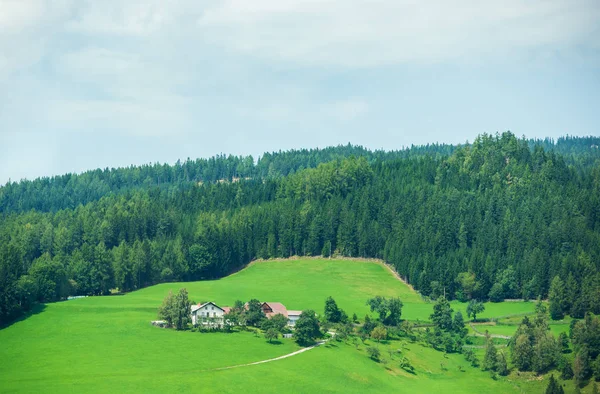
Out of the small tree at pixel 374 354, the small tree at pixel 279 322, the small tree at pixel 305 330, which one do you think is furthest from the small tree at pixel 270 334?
the small tree at pixel 374 354

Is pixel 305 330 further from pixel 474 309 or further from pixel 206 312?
pixel 474 309

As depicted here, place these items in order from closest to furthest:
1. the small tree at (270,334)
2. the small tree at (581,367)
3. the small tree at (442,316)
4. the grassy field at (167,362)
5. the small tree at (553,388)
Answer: the grassy field at (167,362)
the small tree at (553,388)
the small tree at (581,367)
the small tree at (270,334)
the small tree at (442,316)

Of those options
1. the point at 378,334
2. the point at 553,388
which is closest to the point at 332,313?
the point at 378,334

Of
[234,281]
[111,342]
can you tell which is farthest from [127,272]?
[111,342]

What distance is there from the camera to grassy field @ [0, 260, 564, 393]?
354 ft

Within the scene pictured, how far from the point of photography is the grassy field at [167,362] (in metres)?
108

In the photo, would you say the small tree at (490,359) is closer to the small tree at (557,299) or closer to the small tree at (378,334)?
the small tree at (378,334)

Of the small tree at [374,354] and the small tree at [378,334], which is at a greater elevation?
the small tree at [378,334]

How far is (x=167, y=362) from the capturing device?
116 m

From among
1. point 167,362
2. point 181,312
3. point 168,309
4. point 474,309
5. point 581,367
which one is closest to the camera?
point 167,362

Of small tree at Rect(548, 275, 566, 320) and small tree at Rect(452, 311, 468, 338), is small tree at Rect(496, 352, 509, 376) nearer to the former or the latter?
small tree at Rect(452, 311, 468, 338)

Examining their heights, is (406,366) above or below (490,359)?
below

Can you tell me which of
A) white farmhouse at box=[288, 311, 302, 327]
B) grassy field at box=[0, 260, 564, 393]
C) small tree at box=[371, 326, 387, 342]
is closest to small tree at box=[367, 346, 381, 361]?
grassy field at box=[0, 260, 564, 393]

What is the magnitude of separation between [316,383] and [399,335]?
34675 mm
